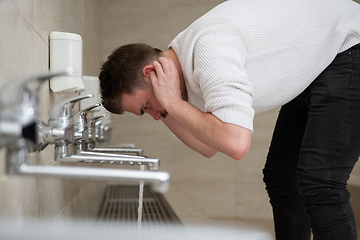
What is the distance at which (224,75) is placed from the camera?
0.69 meters

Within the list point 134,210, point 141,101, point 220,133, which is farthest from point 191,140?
point 134,210

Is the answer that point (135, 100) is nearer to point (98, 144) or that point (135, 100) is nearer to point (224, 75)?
point (224, 75)

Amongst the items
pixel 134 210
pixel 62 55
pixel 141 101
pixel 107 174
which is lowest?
pixel 134 210

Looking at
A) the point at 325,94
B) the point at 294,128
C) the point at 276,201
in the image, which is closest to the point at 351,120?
the point at 325,94

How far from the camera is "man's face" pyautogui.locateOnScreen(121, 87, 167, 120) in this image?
89 centimetres

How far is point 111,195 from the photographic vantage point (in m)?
1.94

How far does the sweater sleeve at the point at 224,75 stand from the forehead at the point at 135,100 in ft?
0.65

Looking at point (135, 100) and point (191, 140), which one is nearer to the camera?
point (135, 100)

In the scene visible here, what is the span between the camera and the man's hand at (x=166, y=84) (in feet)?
2.66

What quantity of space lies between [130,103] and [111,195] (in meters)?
1.17

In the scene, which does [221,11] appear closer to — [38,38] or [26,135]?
[38,38]

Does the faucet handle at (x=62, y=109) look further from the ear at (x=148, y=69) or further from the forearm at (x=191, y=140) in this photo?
the forearm at (x=191, y=140)

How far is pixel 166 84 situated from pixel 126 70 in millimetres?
126

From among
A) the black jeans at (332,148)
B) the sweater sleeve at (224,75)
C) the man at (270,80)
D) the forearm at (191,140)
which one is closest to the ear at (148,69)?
the man at (270,80)
